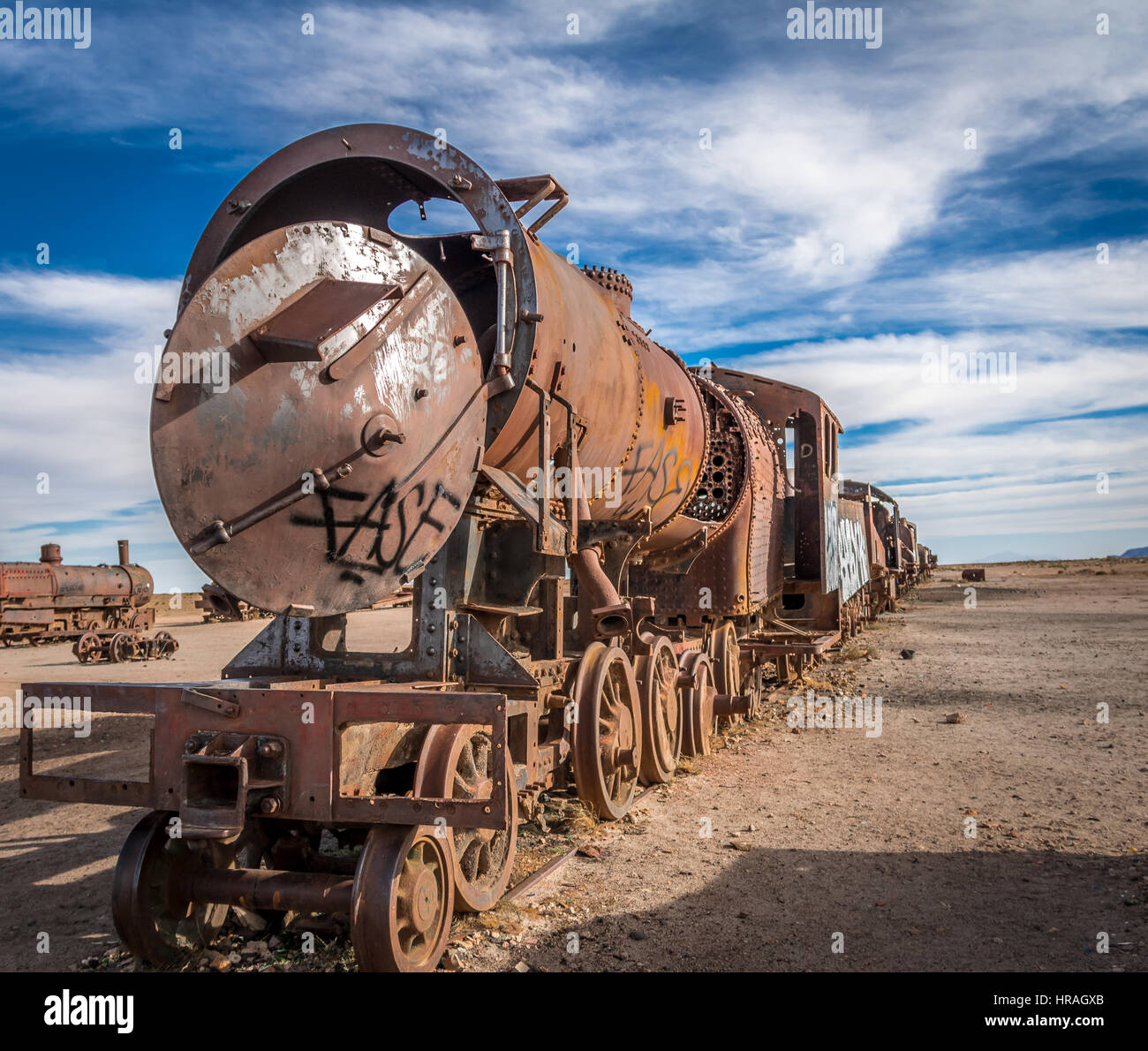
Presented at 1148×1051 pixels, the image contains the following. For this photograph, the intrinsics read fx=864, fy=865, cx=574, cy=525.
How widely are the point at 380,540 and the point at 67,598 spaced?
814 inches

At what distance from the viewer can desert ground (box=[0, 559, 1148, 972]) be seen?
3.90 meters

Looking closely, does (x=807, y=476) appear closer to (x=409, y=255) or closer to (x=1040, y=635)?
(x=409, y=255)

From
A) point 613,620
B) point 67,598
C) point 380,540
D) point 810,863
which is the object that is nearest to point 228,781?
point 380,540

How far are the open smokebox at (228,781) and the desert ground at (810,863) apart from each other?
2.76 feet

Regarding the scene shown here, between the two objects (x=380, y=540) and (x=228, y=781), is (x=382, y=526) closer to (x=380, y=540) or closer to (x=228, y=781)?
(x=380, y=540)

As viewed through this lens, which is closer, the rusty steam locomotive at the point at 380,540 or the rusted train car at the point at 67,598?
the rusty steam locomotive at the point at 380,540

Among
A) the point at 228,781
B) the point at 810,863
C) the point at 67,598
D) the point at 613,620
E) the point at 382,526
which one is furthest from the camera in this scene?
the point at 67,598

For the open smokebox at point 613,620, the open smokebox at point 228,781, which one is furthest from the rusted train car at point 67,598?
the open smokebox at point 228,781

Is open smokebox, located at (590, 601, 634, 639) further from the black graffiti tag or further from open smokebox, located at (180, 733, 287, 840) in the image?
open smokebox, located at (180, 733, 287, 840)

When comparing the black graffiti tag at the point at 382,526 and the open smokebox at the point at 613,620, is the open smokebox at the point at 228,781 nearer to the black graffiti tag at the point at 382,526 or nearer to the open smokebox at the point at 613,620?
the black graffiti tag at the point at 382,526

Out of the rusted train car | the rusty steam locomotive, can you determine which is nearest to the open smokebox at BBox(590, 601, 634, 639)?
the rusty steam locomotive

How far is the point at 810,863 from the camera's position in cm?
508

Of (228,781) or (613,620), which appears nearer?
(228,781)

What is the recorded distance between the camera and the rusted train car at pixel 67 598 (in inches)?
784
